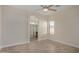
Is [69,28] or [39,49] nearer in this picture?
[39,49]

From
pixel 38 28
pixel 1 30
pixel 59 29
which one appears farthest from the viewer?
pixel 59 29

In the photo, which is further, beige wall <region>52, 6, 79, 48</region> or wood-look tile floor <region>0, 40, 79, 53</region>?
beige wall <region>52, 6, 79, 48</region>

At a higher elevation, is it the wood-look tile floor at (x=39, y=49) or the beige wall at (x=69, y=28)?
the beige wall at (x=69, y=28)

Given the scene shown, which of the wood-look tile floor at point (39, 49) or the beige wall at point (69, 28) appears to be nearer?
the wood-look tile floor at point (39, 49)

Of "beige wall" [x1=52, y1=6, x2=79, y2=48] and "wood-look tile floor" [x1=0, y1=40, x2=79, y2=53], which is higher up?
"beige wall" [x1=52, y1=6, x2=79, y2=48]

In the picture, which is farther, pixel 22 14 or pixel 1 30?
pixel 1 30

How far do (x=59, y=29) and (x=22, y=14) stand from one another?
166 cm

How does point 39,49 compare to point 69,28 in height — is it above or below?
below
